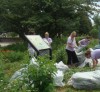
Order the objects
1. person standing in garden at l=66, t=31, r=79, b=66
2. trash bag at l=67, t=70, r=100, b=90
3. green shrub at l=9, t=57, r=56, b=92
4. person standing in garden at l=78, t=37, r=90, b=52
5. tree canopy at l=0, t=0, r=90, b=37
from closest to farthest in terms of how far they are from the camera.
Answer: green shrub at l=9, t=57, r=56, b=92 < trash bag at l=67, t=70, r=100, b=90 < person standing in garden at l=66, t=31, r=79, b=66 < person standing in garden at l=78, t=37, r=90, b=52 < tree canopy at l=0, t=0, r=90, b=37

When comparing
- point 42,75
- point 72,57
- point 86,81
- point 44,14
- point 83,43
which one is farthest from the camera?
point 44,14

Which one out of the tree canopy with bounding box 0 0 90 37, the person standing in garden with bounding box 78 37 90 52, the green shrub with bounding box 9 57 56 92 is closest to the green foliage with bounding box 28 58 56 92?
the green shrub with bounding box 9 57 56 92

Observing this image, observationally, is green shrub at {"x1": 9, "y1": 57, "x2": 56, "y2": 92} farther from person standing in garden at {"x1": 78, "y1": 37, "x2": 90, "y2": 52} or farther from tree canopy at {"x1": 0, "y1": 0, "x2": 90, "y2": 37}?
tree canopy at {"x1": 0, "y1": 0, "x2": 90, "y2": 37}

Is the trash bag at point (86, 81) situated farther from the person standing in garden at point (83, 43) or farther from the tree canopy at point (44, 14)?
the tree canopy at point (44, 14)

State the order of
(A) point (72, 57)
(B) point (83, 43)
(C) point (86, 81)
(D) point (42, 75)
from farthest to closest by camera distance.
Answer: (B) point (83, 43)
(A) point (72, 57)
(C) point (86, 81)
(D) point (42, 75)

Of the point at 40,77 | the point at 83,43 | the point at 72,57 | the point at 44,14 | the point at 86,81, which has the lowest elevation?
the point at 72,57

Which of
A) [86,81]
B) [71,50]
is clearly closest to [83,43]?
[71,50]

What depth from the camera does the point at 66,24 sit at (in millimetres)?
26266

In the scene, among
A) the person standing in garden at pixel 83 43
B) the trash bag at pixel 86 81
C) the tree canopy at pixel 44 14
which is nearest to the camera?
the trash bag at pixel 86 81

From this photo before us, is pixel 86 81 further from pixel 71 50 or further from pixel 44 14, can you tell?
pixel 44 14

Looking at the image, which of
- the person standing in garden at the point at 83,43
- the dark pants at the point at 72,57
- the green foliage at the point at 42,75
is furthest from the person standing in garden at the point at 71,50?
the green foliage at the point at 42,75

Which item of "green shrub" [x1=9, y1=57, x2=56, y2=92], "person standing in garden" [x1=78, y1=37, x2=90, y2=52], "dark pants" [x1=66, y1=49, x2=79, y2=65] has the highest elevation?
"green shrub" [x1=9, y1=57, x2=56, y2=92]

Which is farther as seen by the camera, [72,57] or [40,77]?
[72,57]

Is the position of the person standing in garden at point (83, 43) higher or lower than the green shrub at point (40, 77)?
lower
